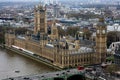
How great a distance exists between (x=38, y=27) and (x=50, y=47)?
867 centimetres

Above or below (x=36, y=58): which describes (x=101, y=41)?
above

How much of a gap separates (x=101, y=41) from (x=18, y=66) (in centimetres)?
949

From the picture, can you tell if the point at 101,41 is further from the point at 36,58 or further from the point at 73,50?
the point at 36,58

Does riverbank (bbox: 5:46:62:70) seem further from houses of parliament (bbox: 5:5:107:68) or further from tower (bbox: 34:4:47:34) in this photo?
A: tower (bbox: 34:4:47:34)

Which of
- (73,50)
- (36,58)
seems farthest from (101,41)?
(36,58)

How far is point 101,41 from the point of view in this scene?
32781mm

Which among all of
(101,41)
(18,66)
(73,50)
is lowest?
(18,66)

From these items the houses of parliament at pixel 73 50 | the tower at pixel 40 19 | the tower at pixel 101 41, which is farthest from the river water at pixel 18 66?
the tower at pixel 40 19

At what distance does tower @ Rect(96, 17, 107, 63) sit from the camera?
1284 inches

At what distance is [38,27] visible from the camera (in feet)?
144

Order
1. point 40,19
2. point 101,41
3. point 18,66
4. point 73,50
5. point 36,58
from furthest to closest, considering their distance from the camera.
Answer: point 40,19
point 36,58
point 18,66
point 73,50
point 101,41

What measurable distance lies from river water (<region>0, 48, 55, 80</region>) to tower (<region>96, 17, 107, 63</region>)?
5.29 metres

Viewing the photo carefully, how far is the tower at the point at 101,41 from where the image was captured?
32625 millimetres

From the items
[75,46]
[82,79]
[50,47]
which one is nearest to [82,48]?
[75,46]
